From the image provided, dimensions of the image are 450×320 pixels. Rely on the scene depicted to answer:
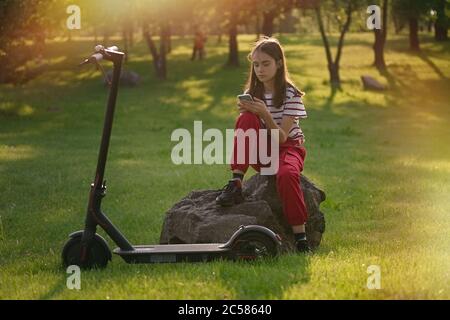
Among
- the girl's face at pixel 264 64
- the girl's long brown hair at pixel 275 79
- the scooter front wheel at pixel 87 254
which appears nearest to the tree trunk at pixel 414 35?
the girl's long brown hair at pixel 275 79

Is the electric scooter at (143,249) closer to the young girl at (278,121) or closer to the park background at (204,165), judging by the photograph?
the park background at (204,165)

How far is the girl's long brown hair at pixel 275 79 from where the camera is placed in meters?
7.00

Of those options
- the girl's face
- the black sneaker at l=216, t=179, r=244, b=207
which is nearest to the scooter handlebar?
the girl's face

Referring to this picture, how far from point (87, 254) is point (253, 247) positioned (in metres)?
1.35

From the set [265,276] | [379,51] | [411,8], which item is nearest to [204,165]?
[265,276]

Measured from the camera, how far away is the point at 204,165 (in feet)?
47.3

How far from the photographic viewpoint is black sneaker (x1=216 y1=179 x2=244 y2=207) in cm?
688

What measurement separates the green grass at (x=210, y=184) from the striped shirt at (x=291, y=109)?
1170 millimetres

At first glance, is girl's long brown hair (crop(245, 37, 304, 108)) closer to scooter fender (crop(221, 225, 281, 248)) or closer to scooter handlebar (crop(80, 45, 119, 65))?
scooter fender (crop(221, 225, 281, 248))

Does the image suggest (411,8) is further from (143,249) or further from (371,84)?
(143,249)

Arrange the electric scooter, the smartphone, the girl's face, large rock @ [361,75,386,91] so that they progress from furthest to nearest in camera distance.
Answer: large rock @ [361,75,386,91] < the girl's face < the smartphone < the electric scooter

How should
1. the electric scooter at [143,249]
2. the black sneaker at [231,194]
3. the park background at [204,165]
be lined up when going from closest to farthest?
the park background at [204,165], the electric scooter at [143,249], the black sneaker at [231,194]

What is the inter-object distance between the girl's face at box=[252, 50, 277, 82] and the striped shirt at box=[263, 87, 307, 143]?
0.23 m
